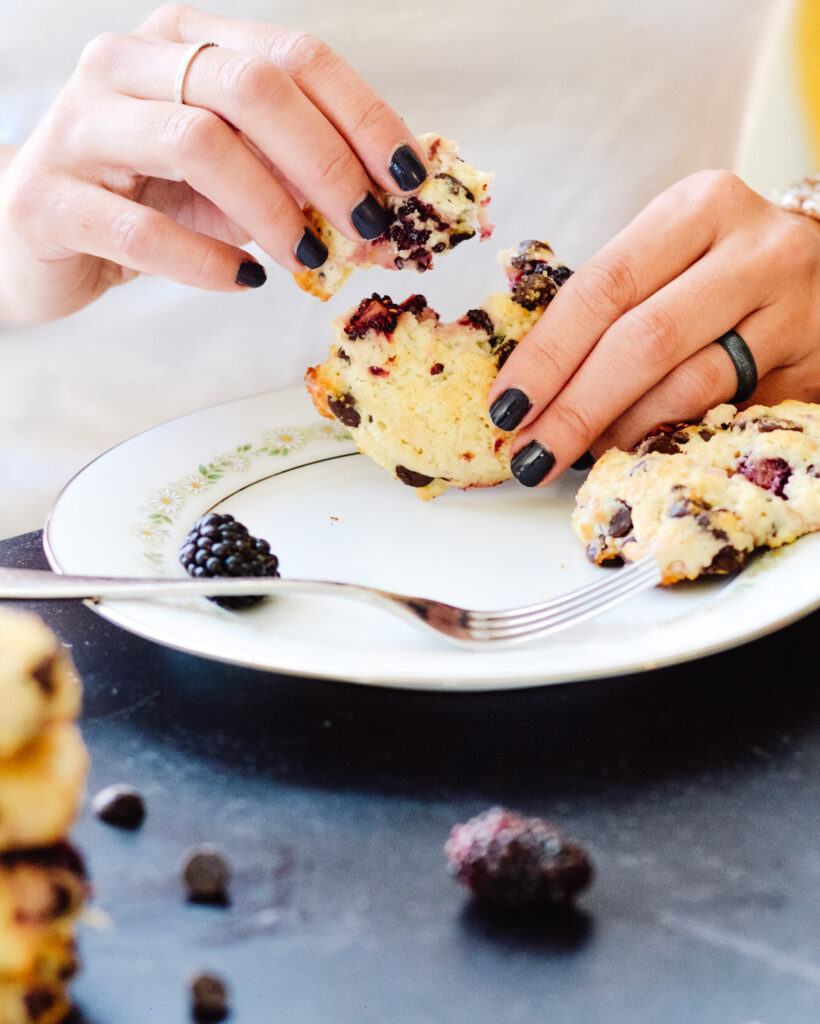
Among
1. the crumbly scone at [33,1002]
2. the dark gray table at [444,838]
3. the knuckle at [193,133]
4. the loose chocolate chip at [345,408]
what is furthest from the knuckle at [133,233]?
the crumbly scone at [33,1002]

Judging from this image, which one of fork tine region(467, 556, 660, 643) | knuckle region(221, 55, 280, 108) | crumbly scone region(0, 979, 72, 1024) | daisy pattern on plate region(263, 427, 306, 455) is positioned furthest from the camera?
daisy pattern on plate region(263, 427, 306, 455)

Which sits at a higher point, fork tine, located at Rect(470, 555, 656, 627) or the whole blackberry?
fork tine, located at Rect(470, 555, 656, 627)

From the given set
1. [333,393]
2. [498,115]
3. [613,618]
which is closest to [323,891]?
[613,618]

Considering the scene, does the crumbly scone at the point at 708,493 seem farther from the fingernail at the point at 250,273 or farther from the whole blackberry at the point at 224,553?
the fingernail at the point at 250,273

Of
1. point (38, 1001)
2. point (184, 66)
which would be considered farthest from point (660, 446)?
point (38, 1001)

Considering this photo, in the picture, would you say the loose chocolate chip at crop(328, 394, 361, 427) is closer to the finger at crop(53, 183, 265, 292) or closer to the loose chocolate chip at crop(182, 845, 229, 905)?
the finger at crop(53, 183, 265, 292)

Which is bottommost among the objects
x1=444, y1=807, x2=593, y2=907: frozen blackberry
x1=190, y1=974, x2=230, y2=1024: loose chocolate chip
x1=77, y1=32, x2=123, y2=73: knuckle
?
x1=190, y1=974, x2=230, y2=1024: loose chocolate chip

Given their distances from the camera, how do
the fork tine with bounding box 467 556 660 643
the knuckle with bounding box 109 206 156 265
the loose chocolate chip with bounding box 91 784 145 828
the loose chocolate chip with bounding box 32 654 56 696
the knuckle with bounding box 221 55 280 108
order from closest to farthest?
1. the loose chocolate chip with bounding box 32 654 56 696
2. the loose chocolate chip with bounding box 91 784 145 828
3. the fork tine with bounding box 467 556 660 643
4. the knuckle with bounding box 221 55 280 108
5. the knuckle with bounding box 109 206 156 265

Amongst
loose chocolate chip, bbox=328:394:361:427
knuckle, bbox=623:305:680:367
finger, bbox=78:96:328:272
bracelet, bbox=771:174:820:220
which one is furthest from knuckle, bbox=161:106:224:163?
bracelet, bbox=771:174:820:220

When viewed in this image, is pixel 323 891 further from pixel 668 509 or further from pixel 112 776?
pixel 668 509
